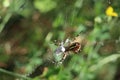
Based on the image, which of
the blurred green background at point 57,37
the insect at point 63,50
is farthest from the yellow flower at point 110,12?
the insect at point 63,50

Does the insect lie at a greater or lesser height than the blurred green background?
lesser

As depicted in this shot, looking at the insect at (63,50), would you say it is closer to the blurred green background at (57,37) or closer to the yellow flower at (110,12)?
the blurred green background at (57,37)

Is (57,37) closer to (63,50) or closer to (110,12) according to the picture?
(110,12)

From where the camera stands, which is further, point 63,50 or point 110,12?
point 110,12

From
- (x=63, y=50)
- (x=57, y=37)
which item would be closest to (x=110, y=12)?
(x=57, y=37)

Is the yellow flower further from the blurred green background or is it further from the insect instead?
the insect

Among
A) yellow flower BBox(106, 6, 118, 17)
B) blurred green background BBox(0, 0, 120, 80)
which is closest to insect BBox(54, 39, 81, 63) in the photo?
blurred green background BBox(0, 0, 120, 80)

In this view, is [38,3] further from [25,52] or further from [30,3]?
[25,52]

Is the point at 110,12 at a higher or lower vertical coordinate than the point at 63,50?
higher

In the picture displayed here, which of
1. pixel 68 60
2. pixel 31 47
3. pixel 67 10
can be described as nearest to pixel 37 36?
pixel 31 47
